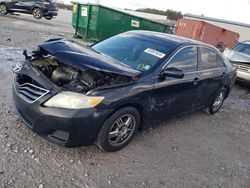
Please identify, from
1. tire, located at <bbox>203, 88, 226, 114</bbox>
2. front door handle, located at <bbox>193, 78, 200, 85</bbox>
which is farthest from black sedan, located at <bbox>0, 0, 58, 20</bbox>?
front door handle, located at <bbox>193, 78, 200, 85</bbox>

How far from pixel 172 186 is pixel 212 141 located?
1.74 meters

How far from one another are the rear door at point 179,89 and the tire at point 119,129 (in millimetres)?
451

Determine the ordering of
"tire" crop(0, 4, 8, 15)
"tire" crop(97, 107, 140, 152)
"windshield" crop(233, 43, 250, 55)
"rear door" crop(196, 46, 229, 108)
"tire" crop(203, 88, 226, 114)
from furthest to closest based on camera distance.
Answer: "tire" crop(0, 4, 8, 15) → "windshield" crop(233, 43, 250, 55) → "tire" crop(203, 88, 226, 114) → "rear door" crop(196, 46, 229, 108) → "tire" crop(97, 107, 140, 152)

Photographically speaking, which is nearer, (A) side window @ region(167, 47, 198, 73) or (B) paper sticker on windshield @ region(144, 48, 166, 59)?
(B) paper sticker on windshield @ region(144, 48, 166, 59)

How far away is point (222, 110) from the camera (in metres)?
6.79

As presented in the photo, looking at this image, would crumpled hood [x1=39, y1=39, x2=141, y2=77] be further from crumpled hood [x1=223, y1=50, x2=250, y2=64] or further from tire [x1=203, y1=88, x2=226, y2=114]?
crumpled hood [x1=223, y1=50, x2=250, y2=64]

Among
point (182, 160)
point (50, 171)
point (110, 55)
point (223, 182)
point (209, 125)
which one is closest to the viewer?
point (50, 171)

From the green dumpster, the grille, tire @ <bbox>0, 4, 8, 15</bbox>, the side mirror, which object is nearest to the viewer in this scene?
the grille

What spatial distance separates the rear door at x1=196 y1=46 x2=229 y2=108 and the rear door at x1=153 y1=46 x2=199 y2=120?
22cm

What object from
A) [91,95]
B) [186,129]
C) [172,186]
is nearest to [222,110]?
[186,129]

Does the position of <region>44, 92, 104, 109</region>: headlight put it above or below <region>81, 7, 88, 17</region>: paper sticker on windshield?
above

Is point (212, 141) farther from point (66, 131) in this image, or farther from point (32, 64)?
point (32, 64)

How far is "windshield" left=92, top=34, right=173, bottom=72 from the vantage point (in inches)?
170

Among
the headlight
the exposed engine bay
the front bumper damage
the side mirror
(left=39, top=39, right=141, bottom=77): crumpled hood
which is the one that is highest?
(left=39, top=39, right=141, bottom=77): crumpled hood
